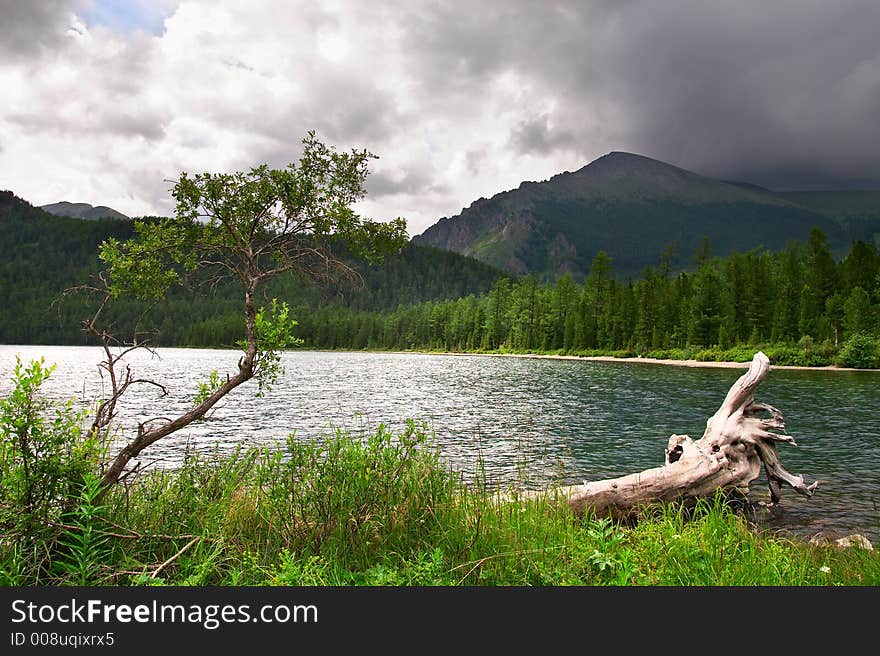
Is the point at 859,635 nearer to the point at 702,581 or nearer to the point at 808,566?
the point at 702,581

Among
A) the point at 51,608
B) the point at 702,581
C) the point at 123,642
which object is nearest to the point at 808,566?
the point at 702,581

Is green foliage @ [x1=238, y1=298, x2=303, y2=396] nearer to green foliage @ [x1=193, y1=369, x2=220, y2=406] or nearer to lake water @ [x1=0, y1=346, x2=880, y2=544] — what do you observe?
green foliage @ [x1=193, y1=369, x2=220, y2=406]

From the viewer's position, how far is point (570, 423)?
88.7ft

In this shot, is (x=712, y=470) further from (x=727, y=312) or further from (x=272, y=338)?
(x=727, y=312)

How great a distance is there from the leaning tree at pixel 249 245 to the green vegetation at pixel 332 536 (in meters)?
0.81

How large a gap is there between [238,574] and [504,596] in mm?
2609

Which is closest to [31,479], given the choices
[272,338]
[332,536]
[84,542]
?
[84,542]

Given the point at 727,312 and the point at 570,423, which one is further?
the point at 727,312

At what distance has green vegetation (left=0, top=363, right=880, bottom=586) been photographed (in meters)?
4.91

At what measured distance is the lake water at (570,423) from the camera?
13711mm

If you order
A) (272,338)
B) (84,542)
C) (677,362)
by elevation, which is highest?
(272,338)

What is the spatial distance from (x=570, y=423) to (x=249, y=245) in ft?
76.1

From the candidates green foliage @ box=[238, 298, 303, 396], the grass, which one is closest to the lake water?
the grass

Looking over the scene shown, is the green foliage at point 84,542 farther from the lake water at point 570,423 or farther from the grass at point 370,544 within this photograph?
the lake water at point 570,423
